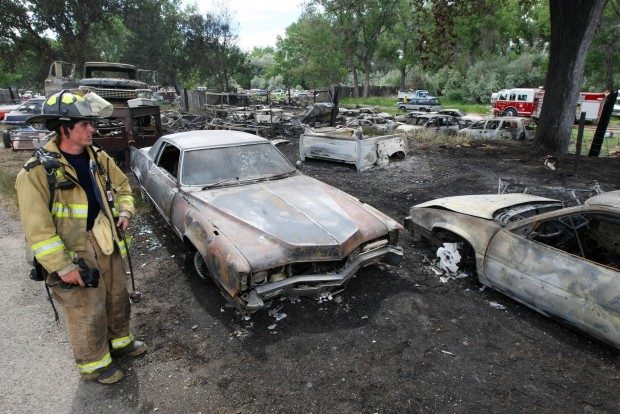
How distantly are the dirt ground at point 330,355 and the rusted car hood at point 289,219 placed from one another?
693 millimetres

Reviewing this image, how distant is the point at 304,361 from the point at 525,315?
224 cm

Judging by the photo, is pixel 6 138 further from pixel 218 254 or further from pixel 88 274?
pixel 88 274

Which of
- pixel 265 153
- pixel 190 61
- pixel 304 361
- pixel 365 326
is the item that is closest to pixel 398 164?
pixel 265 153

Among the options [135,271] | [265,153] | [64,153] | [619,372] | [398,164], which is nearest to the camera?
[64,153]

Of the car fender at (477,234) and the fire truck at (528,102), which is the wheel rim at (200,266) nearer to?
the car fender at (477,234)

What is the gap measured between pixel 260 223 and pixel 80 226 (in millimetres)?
1532

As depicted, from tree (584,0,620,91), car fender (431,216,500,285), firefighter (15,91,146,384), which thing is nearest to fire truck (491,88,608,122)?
tree (584,0,620,91)

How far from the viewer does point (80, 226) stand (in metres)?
2.51

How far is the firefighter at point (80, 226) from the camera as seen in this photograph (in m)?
2.30

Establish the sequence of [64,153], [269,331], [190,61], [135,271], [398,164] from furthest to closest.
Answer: [190,61], [398,164], [135,271], [269,331], [64,153]

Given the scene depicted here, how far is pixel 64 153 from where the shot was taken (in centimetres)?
253

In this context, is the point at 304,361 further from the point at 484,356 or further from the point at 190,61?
the point at 190,61

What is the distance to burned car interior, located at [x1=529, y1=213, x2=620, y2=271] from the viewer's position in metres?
3.60

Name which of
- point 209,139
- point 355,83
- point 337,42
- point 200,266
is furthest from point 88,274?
point 355,83
